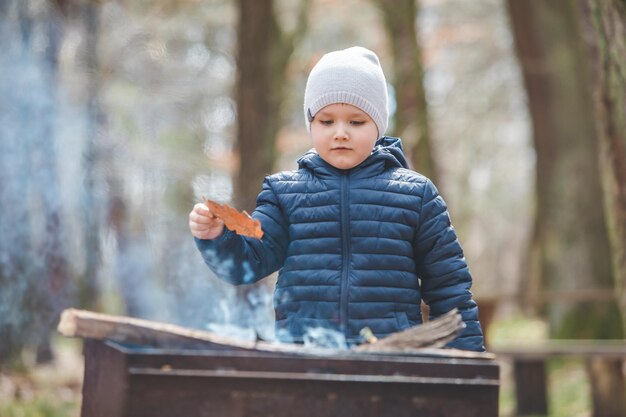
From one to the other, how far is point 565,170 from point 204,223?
10.2 metres

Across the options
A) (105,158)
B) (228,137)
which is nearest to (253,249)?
(105,158)

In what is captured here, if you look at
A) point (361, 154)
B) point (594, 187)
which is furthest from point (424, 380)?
point (594, 187)

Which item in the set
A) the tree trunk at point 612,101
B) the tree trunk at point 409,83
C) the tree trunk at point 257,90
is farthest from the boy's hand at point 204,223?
the tree trunk at point 257,90

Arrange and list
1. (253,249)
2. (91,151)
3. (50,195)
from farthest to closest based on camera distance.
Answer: (91,151)
(50,195)
(253,249)

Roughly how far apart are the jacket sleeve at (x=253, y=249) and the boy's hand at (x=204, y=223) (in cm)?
3

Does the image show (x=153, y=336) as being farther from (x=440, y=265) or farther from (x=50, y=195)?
(x=50, y=195)

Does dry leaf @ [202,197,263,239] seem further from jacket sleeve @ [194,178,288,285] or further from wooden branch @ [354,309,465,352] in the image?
wooden branch @ [354,309,465,352]

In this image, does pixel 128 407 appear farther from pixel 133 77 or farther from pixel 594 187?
pixel 133 77

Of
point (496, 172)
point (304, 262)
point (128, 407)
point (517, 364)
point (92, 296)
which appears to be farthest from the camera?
point (496, 172)

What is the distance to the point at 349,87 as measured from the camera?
3.19 m

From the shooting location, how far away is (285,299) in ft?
10.1

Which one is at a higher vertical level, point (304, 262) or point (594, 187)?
point (594, 187)

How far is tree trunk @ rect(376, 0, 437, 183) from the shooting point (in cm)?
958

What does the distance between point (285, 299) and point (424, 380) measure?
73 centimetres
